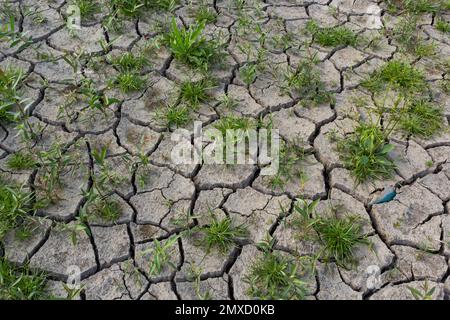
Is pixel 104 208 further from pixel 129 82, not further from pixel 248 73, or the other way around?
pixel 248 73

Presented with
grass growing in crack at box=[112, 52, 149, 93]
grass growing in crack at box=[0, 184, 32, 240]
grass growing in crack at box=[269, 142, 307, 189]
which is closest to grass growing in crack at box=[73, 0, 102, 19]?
grass growing in crack at box=[112, 52, 149, 93]

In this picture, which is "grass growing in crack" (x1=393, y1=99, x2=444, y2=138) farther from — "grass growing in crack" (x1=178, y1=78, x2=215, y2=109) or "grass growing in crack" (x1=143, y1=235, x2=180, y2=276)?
"grass growing in crack" (x1=143, y1=235, x2=180, y2=276)

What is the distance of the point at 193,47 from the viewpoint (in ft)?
11.9

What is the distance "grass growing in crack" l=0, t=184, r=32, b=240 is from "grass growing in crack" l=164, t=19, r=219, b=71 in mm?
1480

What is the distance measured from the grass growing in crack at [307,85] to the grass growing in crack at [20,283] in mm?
2011

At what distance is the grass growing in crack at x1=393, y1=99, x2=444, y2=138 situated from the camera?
10.7 ft

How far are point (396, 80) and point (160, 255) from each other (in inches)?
83.1

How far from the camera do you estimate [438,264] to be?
8.63ft

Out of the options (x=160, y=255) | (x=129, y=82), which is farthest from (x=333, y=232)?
(x=129, y=82)

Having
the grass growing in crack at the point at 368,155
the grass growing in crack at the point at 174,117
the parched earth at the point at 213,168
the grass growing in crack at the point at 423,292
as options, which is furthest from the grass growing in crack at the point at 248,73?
the grass growing in crack at the point at 423,292

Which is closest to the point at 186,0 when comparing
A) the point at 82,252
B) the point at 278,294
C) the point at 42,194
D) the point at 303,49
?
the point at 303,49

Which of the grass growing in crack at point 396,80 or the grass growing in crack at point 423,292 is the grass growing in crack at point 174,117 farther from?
the grass growing in crack at point 423,292

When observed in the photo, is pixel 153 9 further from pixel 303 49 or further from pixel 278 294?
pixel 278 294
